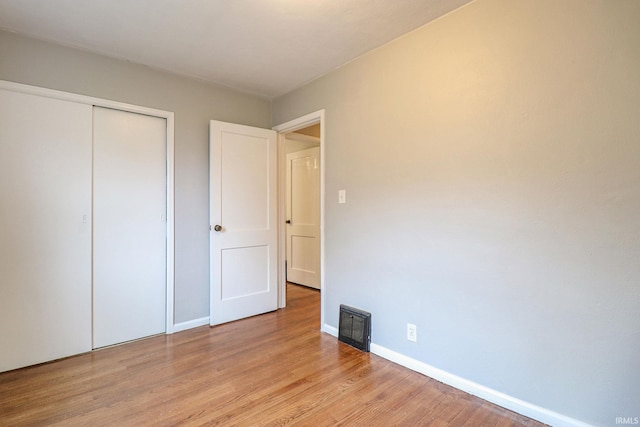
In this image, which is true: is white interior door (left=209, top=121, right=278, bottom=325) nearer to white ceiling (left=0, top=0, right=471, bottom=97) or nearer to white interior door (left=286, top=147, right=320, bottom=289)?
white ceiling (left=0, top=0, right=471, bottom=97)

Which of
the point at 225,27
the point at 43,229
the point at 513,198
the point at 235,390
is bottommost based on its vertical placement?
the point at 235,390

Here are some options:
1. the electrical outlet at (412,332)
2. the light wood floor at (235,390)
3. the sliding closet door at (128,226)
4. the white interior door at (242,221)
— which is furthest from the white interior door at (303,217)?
the electrical outlet at (412,332)

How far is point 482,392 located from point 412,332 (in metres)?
0.52

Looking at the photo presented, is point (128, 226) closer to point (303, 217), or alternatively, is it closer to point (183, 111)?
point (183, 111)

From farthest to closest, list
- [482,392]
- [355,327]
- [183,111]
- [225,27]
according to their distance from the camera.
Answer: [183,111] < [355,327] < [225,27] < [482,392]

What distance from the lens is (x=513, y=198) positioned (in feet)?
5.44

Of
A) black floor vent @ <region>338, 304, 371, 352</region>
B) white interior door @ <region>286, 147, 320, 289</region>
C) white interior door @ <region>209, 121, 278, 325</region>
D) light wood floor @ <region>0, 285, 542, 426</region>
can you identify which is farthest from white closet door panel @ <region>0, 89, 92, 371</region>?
white interior door @ <region>286, 147, 320, 289</region>

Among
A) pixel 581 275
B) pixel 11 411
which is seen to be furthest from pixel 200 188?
pixel 581 275

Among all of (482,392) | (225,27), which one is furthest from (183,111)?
(482,392)

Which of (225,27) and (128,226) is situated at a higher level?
(225,27)

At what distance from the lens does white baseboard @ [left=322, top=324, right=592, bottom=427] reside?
4.97 ft

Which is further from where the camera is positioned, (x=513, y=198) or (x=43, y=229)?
(x=43, y=229)

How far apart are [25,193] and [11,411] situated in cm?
140

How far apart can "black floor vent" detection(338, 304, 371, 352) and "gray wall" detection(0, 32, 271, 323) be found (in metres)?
1.43
